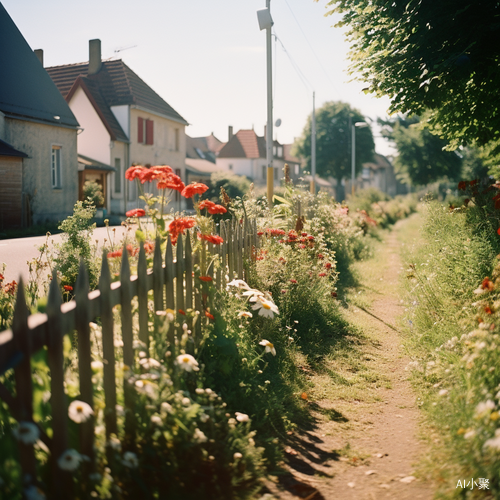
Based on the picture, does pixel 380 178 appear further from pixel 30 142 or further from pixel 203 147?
pixel 30 142

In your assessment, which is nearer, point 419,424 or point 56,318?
point 56,318

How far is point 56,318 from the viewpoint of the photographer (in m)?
2.59

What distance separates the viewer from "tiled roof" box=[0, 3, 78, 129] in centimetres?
2103

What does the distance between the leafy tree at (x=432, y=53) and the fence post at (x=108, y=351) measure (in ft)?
19.9

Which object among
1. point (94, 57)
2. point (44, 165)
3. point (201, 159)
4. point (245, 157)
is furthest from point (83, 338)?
point (245, 157)

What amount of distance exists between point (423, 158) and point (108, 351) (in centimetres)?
3792

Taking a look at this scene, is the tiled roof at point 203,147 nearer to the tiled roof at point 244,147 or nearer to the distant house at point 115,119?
the tiled roof at point 244,147

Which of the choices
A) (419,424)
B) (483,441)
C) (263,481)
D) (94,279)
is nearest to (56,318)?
(263,481)

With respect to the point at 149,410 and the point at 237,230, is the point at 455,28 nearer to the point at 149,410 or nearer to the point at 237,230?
the point at 237,230

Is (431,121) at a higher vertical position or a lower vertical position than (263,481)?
higher

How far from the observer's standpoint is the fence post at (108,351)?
296 cm

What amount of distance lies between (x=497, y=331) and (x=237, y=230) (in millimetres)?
3245

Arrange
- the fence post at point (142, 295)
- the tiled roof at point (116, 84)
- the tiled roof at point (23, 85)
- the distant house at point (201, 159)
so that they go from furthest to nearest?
the distant house at point (201, 159) < the tiled roof at point (116, 84) < the tiled roof at point (23, 85) < the fence post at point (142, 295)

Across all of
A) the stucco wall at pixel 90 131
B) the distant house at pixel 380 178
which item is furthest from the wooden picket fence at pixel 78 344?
the distant house at pixel 380 178
